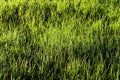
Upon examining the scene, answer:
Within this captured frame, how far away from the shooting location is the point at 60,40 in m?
2.92

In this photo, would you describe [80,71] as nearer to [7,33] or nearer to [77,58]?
[77,58]

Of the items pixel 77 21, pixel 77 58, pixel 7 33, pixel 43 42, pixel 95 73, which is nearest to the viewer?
pixel 95 73

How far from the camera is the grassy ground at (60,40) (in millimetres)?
2455

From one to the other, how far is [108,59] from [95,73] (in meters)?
0.29

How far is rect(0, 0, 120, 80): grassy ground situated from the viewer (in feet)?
8.05

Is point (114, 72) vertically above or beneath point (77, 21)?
beneath

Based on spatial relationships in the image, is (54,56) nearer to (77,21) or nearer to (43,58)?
(43,58)

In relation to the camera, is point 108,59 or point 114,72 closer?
point 114,72

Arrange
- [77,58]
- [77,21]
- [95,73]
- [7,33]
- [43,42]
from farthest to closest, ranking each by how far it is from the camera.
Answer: [77,21] → [7,33] → [43,42] → [77,58] → [95,73]

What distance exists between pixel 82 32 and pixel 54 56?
21.0 inches

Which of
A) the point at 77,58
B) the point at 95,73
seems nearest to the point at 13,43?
the point at 77,58

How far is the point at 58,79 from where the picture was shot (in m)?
2.41

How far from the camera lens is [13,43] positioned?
2.93 metres

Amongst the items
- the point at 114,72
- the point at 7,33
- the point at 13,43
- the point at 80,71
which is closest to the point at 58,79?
the point at 80,71
